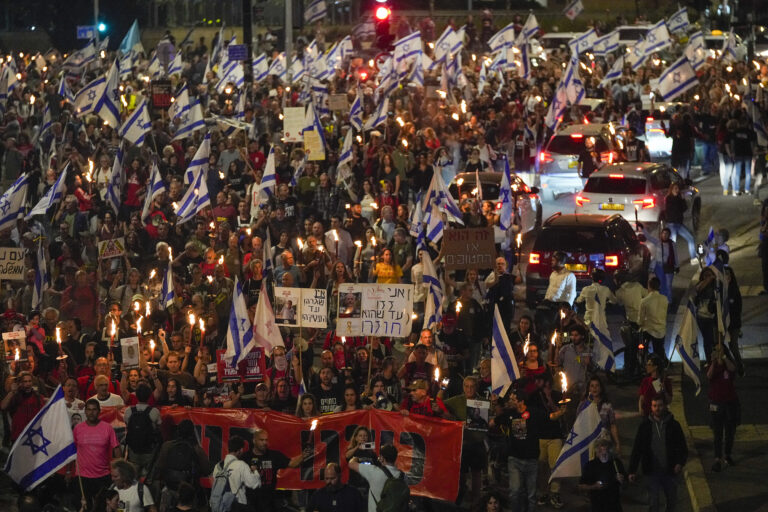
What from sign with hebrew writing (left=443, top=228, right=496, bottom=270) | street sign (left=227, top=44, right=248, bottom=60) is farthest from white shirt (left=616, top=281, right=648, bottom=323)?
street sign (left=227, top=44, right=248, bottom=60)

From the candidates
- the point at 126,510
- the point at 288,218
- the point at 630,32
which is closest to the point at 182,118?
the point at 288,218

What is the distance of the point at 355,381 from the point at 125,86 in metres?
23.5

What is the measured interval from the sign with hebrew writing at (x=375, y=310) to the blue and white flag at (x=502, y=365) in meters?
1.51

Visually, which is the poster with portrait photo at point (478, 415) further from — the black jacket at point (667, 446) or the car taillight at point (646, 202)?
the car taillight at point (646, 202)

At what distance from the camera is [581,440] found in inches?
535

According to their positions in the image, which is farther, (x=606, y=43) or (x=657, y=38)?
(x=606, y=43)

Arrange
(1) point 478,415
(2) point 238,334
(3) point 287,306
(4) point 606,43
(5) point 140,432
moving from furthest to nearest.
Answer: (4) point 606,43 < (3) point 287,306 < (2) point 238,334 < (1) point 478,415 < (5) point 140,432

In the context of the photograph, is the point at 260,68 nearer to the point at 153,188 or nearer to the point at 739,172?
the point at 739,172

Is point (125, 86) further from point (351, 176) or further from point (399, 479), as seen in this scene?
point (399, 479)

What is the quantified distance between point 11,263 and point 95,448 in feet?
20.2

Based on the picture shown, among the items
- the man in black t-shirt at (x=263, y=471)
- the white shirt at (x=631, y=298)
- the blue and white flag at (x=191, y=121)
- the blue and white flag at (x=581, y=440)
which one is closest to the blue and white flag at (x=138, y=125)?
the blue and white flag at (x=191, y=121)

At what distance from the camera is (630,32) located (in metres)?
51.9

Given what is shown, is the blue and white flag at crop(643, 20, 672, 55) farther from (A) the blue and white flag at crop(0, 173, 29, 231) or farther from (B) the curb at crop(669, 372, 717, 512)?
(B) the curb at crop(669, 372, 717, 512)

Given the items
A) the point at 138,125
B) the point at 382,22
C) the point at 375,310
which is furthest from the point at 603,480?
the point at 138,125
